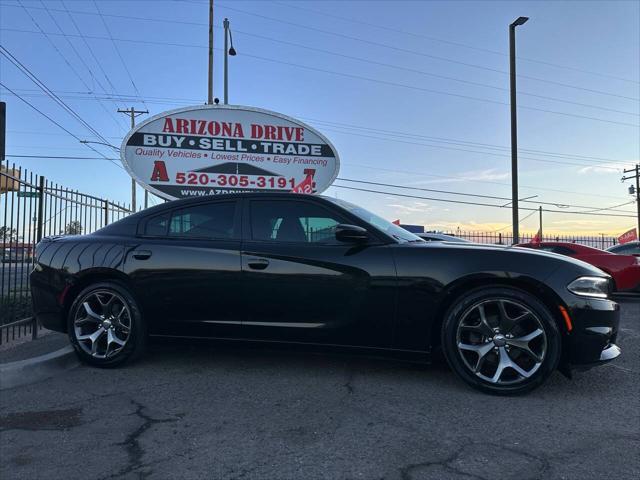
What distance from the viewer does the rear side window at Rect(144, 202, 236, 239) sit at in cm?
404

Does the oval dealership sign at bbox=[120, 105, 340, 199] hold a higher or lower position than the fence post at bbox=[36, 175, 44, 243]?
higher

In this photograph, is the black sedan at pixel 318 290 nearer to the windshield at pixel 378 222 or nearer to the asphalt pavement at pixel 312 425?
the windshield at pixel 378 222

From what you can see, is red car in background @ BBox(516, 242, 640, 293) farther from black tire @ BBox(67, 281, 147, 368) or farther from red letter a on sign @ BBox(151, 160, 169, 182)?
black tire @ BBox(67, 281, 147, 368)

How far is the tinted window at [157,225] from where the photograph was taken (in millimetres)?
4145

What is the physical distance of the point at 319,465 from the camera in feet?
7.70

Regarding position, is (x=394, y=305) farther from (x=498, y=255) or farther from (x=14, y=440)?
(x=14, y=440)

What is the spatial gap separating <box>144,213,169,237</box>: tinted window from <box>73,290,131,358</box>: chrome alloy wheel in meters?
0.62

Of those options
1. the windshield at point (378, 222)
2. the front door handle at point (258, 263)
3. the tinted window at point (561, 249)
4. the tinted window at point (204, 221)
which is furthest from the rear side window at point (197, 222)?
the tinted window at point (561, 249)

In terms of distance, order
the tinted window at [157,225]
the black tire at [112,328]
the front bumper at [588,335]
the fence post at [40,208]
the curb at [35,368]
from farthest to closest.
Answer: the fence post at [40,208] → the tinted window at [157,225] → the black tire at [112,328] → the curb at [35,368] → the front bumper at [588,335]

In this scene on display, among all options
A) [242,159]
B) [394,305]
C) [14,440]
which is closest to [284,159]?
[242,159]

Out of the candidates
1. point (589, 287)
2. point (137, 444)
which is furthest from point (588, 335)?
point (137, 444)

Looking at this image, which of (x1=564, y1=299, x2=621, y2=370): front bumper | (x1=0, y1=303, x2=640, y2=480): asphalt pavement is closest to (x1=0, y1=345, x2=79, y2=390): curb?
(x1=0, y1=303, x2=640, y2=480): asphalt pavement

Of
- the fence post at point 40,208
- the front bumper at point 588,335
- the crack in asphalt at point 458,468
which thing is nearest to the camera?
the crack in asphalt at point 458,468

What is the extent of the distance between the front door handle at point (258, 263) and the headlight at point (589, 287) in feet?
7.43
